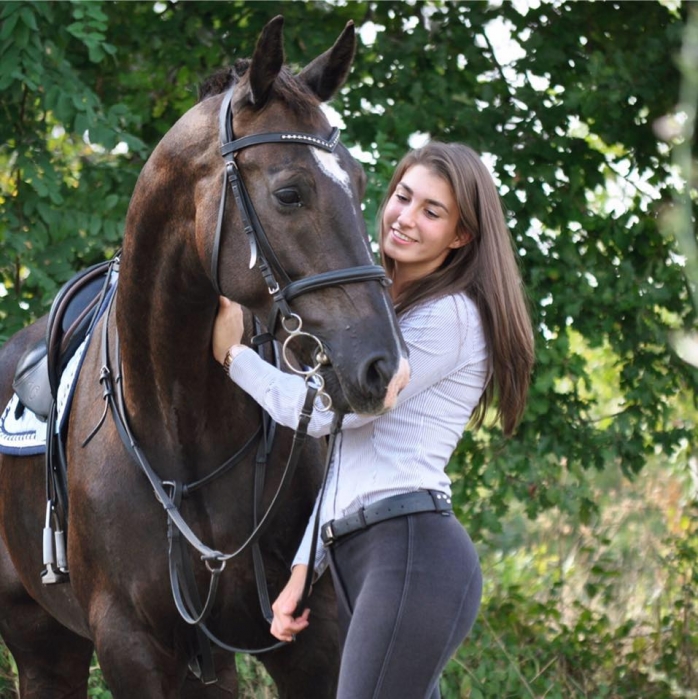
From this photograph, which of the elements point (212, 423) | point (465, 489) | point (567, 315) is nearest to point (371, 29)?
point (567, 315)

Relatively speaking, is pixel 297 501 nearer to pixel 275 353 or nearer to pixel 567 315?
A: pixel 275 353

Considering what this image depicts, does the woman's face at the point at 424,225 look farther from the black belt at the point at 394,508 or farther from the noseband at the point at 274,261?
the black belt at the point at 394,508

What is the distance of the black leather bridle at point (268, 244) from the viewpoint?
2236 millimetres

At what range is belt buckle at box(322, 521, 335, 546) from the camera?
7.94 feet

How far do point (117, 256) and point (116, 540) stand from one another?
86 centimetres

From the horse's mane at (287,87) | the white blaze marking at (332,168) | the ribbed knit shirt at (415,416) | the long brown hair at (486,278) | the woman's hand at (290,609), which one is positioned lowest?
the woman's hand at (290,609)

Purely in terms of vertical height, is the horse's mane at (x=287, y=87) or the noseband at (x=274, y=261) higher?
the horse's mane at (x=287, y=87)

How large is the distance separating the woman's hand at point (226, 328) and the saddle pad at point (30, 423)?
0.63m

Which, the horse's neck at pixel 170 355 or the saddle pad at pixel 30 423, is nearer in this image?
the horse's neck at pixel 170 355

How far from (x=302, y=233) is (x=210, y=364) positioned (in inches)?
23.8

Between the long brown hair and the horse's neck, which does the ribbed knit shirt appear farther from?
the horse's neck

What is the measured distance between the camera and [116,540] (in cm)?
283

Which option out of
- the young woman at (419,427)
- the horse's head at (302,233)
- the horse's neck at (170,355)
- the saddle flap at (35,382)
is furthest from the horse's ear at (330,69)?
the saddle flap at (35,382)

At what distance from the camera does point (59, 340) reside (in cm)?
337
